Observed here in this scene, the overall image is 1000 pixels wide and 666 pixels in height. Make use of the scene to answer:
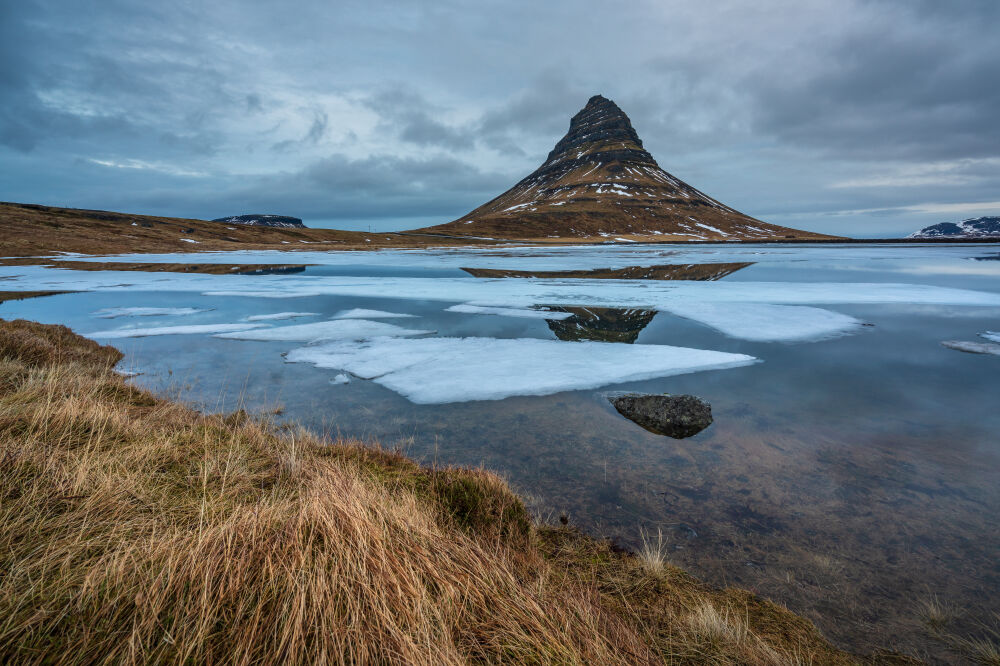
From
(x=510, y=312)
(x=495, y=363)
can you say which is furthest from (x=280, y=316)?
(x=495, y=363)

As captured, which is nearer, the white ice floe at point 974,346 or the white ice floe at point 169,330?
the white ice floe at point 974,346

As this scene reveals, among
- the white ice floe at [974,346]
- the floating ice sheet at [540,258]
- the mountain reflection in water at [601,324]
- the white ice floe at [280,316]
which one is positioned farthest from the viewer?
the floating ice sheet at [540,258]

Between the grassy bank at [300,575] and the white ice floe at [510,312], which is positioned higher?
the grassy bank at [300,575]

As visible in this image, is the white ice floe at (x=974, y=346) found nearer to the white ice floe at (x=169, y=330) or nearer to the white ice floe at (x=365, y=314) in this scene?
the white ice floe at (x=365, y=314)

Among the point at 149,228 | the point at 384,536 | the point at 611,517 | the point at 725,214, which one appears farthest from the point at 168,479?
the point at 725,214

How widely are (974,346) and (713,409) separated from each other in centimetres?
915

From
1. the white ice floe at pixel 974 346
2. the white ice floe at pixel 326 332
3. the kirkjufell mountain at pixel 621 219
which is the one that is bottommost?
the white ice floe at pixel 326 332

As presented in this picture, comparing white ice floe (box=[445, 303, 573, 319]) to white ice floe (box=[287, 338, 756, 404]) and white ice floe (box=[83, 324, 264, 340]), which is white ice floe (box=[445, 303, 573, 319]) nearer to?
white ice floe (box=[287, 338, 756, 404])

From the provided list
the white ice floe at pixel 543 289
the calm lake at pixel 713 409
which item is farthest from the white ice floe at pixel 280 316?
the white ice floe at pixel 543 289

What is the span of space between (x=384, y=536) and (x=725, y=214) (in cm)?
20536

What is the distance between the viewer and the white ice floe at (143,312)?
1594cm

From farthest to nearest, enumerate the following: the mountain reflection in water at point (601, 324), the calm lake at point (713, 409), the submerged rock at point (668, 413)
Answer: the mountain reflection in water at point (601, 324)
the submerged rock at point (668, 413)
the calm lake at point (713, 409)

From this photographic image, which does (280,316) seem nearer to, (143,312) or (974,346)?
(143,312)

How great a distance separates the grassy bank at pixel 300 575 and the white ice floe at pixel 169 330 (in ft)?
30.8
